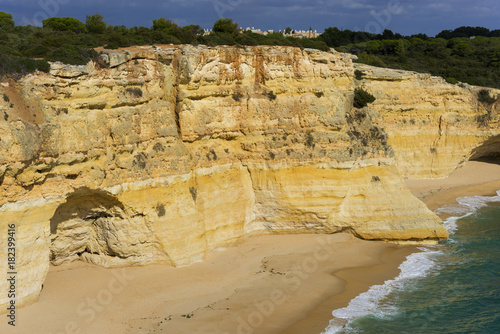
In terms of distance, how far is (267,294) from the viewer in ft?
57.0

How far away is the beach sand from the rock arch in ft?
1.31

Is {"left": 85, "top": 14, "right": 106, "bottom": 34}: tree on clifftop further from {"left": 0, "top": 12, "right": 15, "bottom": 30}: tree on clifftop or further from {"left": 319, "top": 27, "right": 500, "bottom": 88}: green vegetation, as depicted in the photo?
{"left": 319, "top": 27, "right": 500, "bottom": 88}: green vegetation

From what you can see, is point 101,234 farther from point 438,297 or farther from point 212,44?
point 212,44

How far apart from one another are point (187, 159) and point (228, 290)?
5.44 m

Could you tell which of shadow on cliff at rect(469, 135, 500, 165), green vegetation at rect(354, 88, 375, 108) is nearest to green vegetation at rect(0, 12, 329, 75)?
green vegetation at rect(354, 88, 375, 108)

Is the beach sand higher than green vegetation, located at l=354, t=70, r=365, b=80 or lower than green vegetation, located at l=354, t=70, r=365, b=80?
lower

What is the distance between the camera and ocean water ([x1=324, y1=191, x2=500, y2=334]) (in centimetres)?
1605

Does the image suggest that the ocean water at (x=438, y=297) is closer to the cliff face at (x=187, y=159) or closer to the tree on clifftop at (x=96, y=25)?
the cliff face at (x=187, y=159)

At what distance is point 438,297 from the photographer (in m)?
18.1

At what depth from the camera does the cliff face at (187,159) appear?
15242mm

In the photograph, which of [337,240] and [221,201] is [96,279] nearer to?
[221,201]

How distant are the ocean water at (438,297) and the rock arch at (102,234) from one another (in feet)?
24.8

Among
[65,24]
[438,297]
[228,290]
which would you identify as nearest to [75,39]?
[65,24]

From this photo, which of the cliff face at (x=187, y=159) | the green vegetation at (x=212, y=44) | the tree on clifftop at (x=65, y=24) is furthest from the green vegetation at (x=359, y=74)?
the tree on clifftop at (x=65, y=24)
